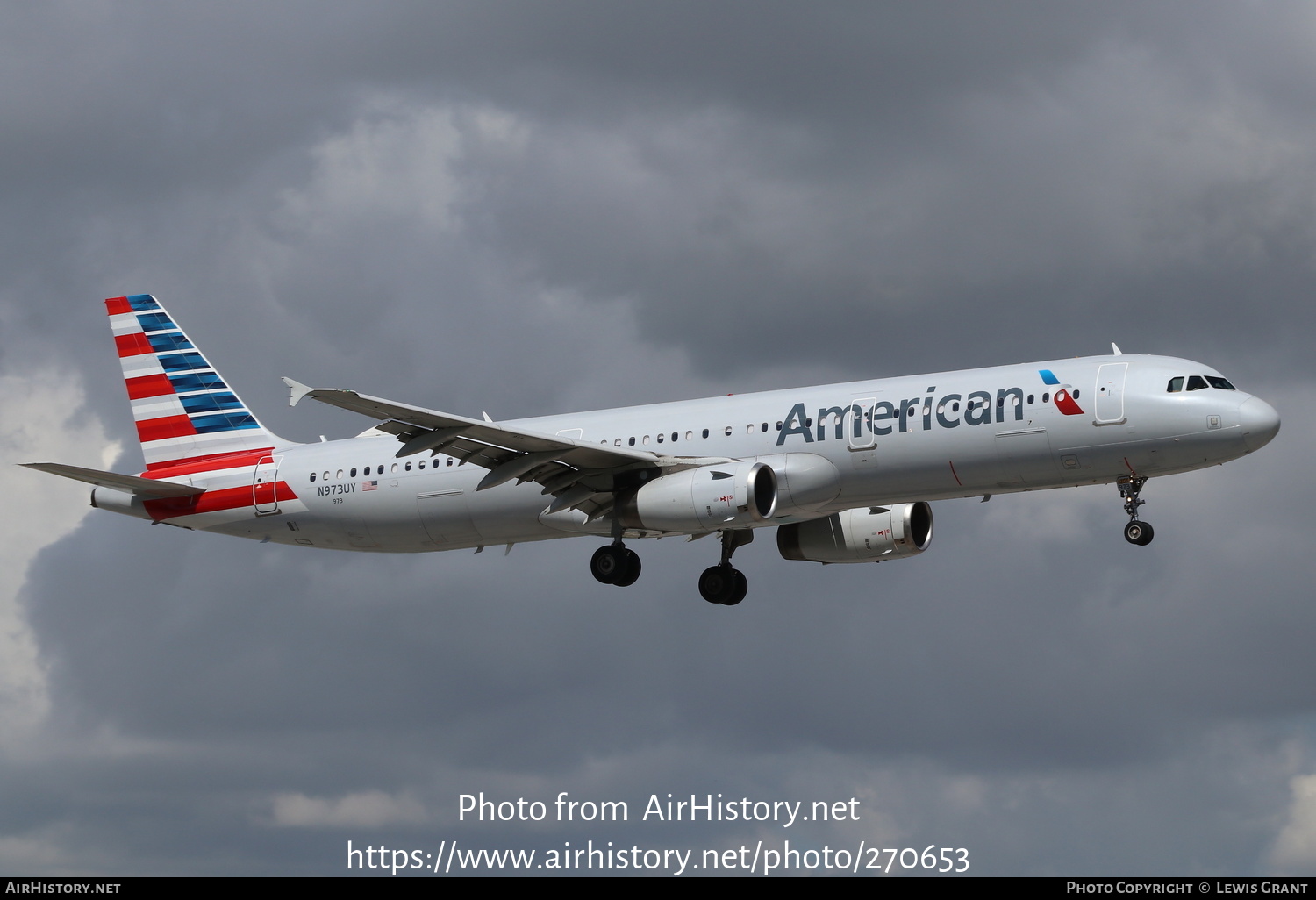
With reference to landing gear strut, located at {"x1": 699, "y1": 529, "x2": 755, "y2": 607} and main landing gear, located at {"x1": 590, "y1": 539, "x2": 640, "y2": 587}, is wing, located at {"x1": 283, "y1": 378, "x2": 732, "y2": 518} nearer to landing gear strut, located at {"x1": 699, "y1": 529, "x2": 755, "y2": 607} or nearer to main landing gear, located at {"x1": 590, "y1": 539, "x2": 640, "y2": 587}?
main landing gear, located at {"x1": 590, "y1": 539, "x2": 640, "y2": 587}

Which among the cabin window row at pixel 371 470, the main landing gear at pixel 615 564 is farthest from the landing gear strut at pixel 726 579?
the cabin window row at pixel 371 470

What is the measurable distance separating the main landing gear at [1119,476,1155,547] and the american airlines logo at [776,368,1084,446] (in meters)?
2.65

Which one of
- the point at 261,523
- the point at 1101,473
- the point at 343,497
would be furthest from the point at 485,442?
the point at 1101,473

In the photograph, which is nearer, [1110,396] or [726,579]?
[1110,396]

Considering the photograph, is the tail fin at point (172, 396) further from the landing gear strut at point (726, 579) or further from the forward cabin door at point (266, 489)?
the landing gear strut at point (726, 579)

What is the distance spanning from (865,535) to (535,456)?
1168 centimetres

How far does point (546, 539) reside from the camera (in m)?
51.1

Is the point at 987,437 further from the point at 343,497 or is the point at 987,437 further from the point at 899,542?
the point at 343,497

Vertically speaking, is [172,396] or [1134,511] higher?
[172,396]

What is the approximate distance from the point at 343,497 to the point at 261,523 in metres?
3.46

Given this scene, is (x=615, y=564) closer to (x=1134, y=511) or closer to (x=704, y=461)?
(x=704, y=461)

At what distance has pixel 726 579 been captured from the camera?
5222 centimetres

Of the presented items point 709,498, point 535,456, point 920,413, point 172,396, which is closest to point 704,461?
point 709,498

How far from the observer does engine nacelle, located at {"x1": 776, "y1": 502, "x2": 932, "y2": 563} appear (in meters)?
51.7
